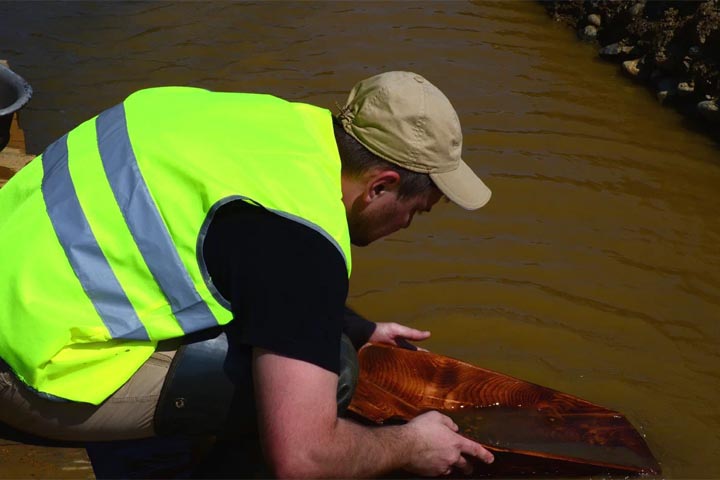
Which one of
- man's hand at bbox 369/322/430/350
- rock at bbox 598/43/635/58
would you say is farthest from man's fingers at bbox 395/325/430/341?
rock at bbox 598/43/635/58

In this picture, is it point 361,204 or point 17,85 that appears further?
point 17,85

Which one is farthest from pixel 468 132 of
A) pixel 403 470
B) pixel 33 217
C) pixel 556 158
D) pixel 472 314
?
pixel 33 217

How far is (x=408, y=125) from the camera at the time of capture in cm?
238

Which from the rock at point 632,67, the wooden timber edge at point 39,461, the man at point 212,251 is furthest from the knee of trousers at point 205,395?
the rock at point 632,67

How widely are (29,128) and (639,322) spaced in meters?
3.40

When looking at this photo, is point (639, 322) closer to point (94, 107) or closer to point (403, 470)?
point (403, 470)

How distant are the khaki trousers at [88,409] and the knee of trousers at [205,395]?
1.3 inches

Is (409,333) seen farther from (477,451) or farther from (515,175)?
(515,175)

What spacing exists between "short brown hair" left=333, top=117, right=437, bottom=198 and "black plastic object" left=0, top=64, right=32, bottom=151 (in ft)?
6.07

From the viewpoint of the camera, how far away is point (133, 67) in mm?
5934

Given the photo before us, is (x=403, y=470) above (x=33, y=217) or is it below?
below

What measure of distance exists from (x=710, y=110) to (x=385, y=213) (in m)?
3.68

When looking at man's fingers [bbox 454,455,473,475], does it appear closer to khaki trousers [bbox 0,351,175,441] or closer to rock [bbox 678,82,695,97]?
khaki trousers [bbox 0,351,175,441]

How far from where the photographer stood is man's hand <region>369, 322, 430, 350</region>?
3.17m
